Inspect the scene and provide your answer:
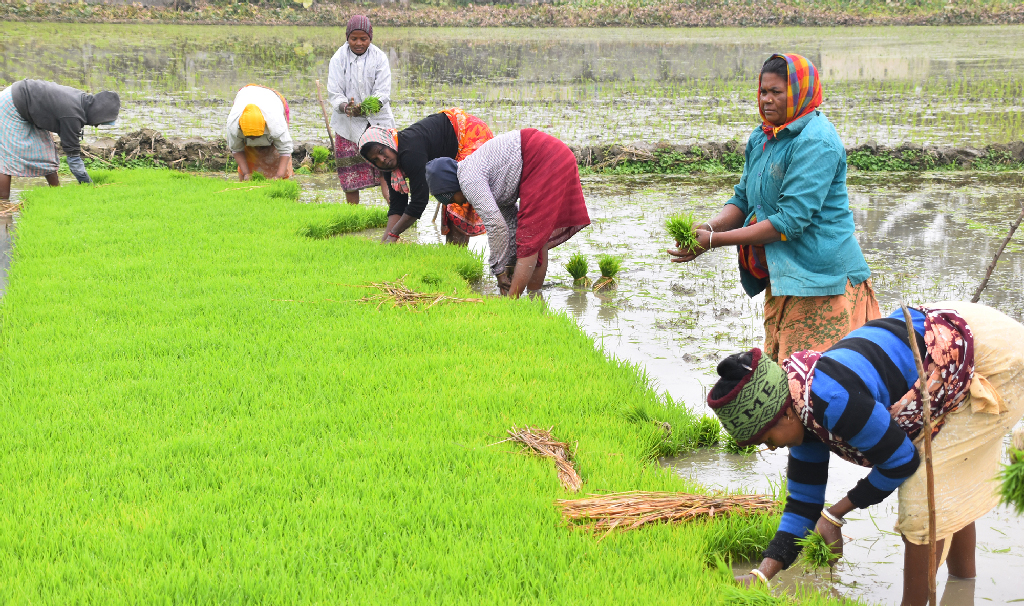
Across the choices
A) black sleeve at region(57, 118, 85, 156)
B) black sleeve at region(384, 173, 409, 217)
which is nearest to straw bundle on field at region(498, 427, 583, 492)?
black sleeve at region(384, 173, 409, 217)

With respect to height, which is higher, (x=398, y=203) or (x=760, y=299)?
(x=398, y=203)

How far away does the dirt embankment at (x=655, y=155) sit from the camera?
33.2ft

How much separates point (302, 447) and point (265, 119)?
5.94m

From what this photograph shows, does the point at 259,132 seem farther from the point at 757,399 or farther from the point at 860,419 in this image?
the point at 860,419

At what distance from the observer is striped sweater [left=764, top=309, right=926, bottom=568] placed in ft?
6.49

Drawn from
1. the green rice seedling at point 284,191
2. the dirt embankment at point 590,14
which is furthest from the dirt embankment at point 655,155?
the dirt embankment at point 590,14

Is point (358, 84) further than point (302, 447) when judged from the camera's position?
Yes

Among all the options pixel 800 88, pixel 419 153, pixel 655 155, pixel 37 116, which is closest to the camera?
pixel 800 88

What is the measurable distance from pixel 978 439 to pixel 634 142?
921 centimetres

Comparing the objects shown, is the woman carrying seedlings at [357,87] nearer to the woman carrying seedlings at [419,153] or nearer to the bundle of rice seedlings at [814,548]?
the woman carrying seedlings at [419,153]

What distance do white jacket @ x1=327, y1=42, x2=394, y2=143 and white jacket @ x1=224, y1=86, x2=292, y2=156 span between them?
1187 millimetres

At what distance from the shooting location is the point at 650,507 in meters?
2.75

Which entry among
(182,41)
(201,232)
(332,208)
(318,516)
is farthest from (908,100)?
(182,41)

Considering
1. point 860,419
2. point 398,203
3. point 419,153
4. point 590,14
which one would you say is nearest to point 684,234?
point 860,419
